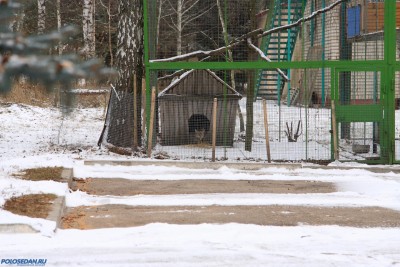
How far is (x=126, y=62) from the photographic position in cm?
1641

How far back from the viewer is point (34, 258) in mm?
6543

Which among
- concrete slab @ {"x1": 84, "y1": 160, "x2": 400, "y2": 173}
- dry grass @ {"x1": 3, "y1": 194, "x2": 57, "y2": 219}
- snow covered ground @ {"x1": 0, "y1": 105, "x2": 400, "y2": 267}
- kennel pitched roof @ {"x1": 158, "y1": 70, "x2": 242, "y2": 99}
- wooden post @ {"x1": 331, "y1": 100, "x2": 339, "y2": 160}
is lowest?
snow covered ground @ {"x1": 0, "y1": 105, "x2": 400, "y2": 267}

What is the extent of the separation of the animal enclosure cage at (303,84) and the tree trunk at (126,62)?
65 centimetres

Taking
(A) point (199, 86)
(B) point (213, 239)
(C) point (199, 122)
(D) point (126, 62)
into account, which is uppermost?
(D) point (126, 62)

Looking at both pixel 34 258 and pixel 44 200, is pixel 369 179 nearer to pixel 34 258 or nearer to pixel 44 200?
pixel 44 200

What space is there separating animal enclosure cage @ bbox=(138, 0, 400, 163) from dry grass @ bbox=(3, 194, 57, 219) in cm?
511

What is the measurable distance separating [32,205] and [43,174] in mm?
2822

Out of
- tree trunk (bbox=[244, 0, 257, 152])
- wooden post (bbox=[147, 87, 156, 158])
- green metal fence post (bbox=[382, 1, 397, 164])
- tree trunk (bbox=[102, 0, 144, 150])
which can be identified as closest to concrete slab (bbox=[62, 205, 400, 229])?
wooden post (bbox=[147, 87, 156, 158])

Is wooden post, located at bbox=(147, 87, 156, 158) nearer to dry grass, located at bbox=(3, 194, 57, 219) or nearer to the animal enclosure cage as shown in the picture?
the animal enclosure cage

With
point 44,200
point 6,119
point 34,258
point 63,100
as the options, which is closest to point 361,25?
point 44,200

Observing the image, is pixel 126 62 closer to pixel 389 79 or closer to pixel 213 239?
pixel 389 79

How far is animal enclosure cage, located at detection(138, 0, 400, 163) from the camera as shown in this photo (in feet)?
47.6

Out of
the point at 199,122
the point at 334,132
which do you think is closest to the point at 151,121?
the point at 199,122

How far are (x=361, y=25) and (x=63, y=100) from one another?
14.7 m
